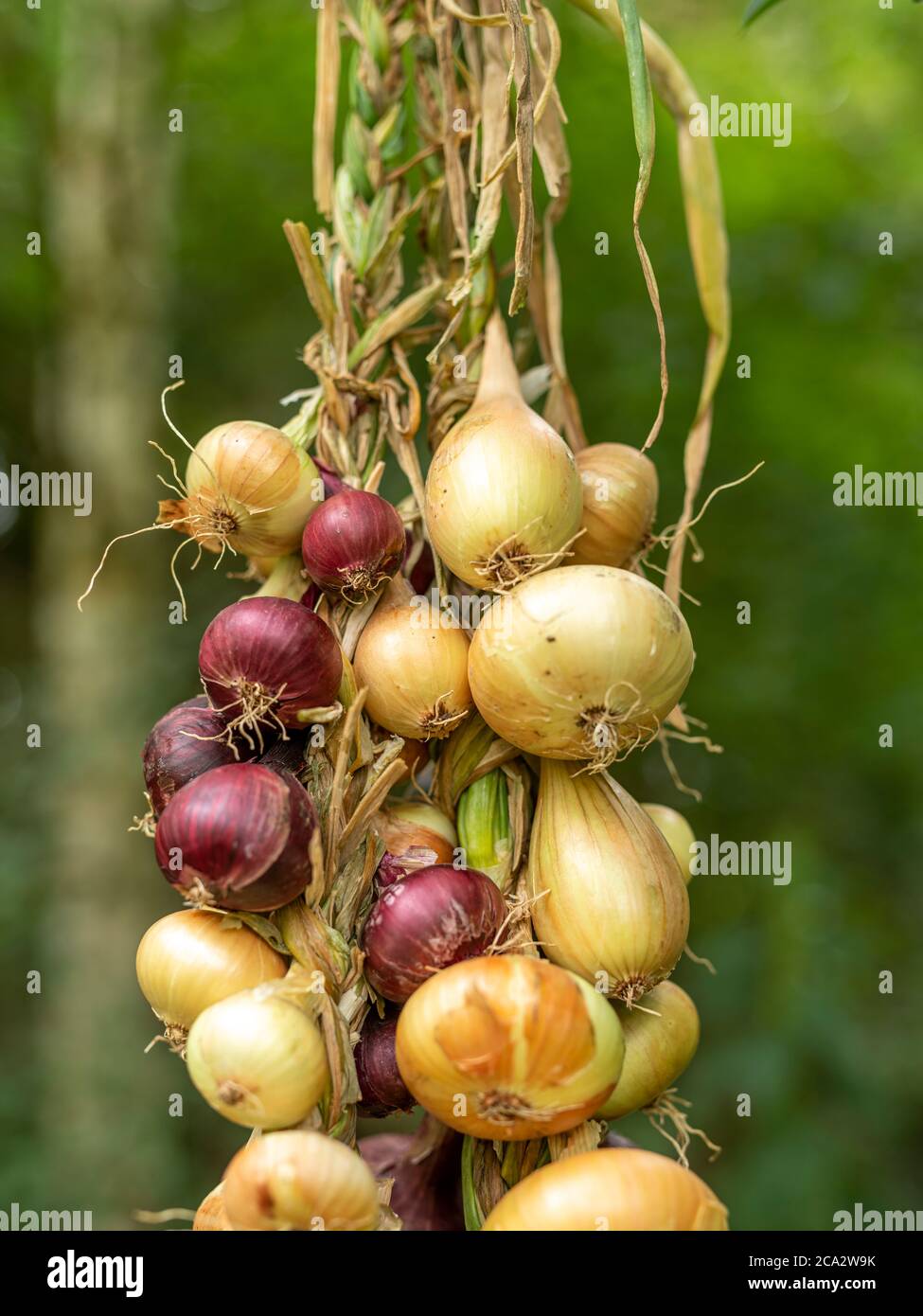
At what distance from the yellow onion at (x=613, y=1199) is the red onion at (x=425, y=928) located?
12 centimetres

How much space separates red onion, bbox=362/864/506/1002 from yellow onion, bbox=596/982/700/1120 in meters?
0.11

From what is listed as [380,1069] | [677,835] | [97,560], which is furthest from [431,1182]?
[97,560]

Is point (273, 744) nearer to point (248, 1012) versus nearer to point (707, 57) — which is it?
point (248, 1012)

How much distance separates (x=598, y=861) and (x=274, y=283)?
2.26 metres

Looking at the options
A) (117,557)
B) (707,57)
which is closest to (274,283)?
(117,557)

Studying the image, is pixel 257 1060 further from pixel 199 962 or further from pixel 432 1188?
pixel 432 1188

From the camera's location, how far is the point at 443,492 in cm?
60

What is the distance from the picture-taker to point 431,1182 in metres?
0.67

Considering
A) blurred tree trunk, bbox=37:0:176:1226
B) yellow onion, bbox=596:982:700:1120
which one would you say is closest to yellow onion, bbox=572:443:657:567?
yellow onion, bbox=596:982:700:1120

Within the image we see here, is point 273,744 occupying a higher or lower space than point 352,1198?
higher

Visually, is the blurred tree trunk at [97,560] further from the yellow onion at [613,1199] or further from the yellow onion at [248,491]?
the yellow onion at [613,1199]

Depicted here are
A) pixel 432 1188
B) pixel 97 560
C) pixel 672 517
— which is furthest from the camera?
pixel 97 560

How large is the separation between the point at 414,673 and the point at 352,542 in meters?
0.09

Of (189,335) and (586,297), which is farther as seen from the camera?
(189,335)
